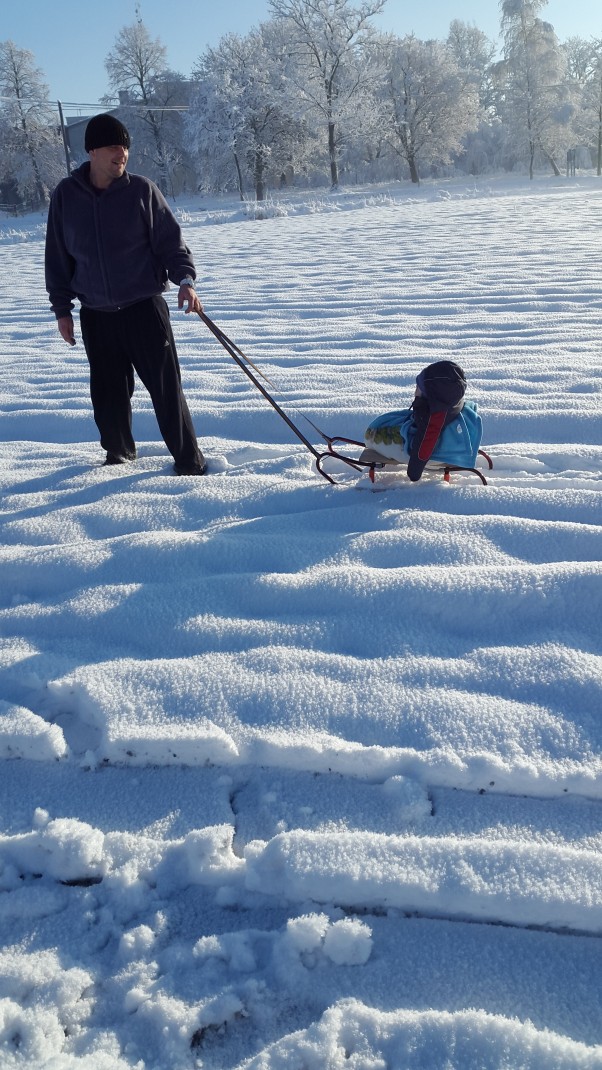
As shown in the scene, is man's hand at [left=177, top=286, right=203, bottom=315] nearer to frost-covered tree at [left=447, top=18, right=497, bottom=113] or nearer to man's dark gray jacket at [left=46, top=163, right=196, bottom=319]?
man's dark gray jacket at [left=46, top=163, right=196, bottom=319]

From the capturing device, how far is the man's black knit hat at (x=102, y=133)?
2.75m

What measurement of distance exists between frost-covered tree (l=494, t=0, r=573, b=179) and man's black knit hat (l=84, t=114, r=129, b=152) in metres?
37.4

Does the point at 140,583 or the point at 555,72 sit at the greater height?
the point at 555,72

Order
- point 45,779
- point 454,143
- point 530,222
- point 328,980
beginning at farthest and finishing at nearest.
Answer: point 454,143 < point 530,222 < point 45,779 < point 328,980

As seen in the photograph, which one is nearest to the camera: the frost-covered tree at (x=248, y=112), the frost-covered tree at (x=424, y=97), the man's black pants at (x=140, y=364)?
the man's black pants at (x=140, y=364)

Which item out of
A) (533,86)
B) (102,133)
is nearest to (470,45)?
(533,86)

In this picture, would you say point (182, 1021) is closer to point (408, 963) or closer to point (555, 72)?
point (408, 963)

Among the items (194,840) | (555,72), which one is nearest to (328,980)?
(194,840)

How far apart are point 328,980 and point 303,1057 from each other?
A: 0.14 m

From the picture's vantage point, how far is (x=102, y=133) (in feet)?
9.03

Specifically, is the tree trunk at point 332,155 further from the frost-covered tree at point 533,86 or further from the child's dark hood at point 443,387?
the child's dark hood at point 443,387

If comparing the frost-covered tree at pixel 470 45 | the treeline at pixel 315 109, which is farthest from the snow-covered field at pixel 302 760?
the frost-covered tree at pixel 470 45

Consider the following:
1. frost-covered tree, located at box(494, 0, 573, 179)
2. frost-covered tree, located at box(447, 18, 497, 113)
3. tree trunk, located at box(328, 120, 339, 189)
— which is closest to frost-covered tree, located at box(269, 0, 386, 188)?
tree trunk, located at box(328, 120, 339, 189)

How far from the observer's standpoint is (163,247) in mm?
2998
